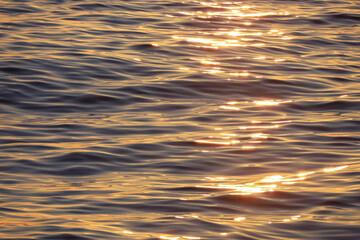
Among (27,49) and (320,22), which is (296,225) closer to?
(27,49)

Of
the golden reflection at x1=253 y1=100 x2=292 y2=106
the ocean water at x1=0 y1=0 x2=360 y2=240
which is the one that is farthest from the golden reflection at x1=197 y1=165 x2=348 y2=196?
the golden reflection at x1=253 y1=100 x2=292 y2=106

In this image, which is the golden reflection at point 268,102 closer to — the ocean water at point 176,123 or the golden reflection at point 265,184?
the ocean water at point 176,123

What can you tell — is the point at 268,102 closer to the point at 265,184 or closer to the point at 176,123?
the point at 176,123

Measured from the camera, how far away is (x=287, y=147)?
6.81 m

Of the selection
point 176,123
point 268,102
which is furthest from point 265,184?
point 268,102

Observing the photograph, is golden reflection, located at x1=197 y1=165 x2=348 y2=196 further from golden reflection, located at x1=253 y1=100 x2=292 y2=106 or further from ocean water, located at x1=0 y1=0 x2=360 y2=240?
golden reflection, located at x1=253 y1=100 x2=292 y2=106

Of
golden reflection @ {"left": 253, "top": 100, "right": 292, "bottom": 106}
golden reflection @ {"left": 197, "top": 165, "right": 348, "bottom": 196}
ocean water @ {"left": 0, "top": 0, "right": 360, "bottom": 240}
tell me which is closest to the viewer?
ocean water @ {"left": 0, "top": 0, "right": 360, "bottom": 240}

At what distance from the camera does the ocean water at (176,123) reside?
5.19 meters

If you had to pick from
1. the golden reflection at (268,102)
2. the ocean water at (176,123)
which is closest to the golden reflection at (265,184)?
the ocean water at (176,123)

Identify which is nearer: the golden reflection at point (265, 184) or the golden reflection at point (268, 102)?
the golden reflection at point (265, 184)

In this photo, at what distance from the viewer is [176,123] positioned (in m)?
7.46

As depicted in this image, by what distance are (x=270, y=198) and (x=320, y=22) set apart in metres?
7.57

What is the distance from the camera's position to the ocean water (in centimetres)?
519

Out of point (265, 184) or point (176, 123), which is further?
point (176, 123)
